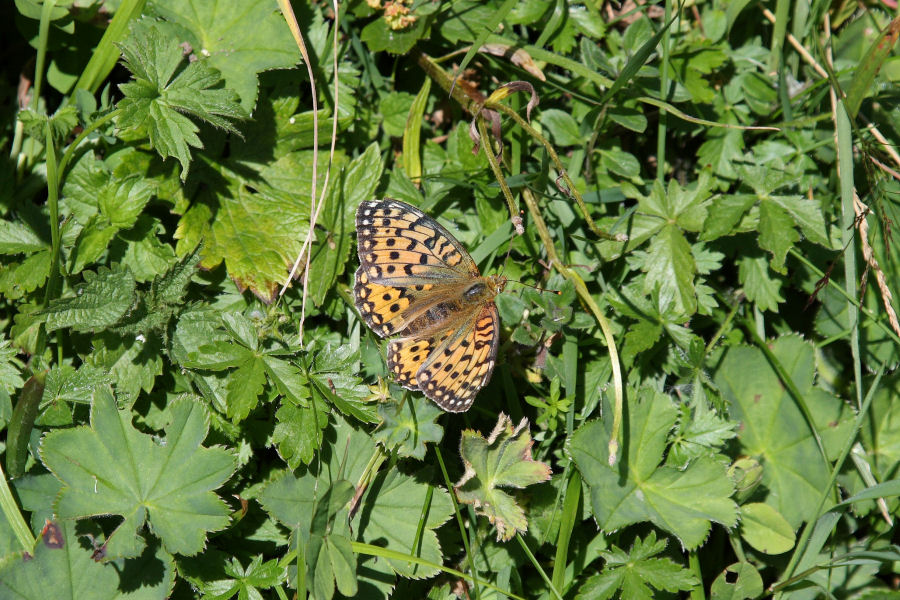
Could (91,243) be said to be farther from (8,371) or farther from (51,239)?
(8,371)

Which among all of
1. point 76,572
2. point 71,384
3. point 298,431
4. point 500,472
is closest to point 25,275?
point 71,384

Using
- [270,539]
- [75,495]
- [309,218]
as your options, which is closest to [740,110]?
[309,218]

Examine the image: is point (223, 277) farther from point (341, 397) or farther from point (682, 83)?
point (682, 83)

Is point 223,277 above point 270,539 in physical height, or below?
above

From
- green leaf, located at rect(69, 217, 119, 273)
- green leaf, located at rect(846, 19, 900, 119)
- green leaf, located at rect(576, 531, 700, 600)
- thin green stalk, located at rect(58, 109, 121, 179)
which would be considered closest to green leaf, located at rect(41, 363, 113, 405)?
green leaf, located at rect(69, 217, 119, 273)

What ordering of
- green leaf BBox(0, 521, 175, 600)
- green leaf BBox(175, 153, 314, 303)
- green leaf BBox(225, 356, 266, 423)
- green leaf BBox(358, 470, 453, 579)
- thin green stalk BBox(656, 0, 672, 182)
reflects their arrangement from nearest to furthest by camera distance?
green leaf BBox(0, 521, 175, 600) → green leaf BBox(225, 356, 266, 423) → green leaf BBox(358, 470, 453, 579) → green leaf BBox(175, 153, 314, 303) → thin green stalk BBox(656, 0, 672, 182)

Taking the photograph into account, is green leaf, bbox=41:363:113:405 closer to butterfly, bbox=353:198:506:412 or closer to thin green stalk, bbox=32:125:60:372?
thin green stalk, bbox=32:125:60:372
